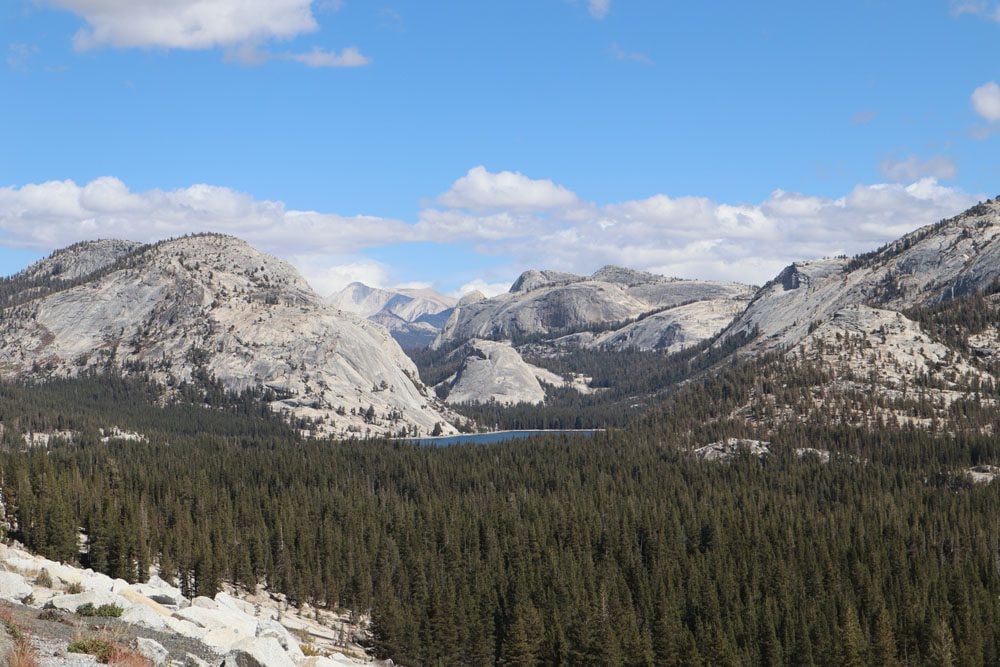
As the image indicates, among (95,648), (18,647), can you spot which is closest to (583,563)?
(95,648)

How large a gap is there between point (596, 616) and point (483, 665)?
52.8 feet

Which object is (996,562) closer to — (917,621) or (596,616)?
(917,621)

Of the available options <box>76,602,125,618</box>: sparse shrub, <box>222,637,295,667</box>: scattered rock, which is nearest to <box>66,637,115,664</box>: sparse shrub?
<box>222,637,295,667</box>: scattered rock

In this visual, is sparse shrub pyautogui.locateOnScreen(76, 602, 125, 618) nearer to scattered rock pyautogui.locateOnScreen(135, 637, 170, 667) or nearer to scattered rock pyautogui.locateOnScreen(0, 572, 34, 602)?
scattered rock pyautogui.locateOnScreen(0, 572, 34, 602)

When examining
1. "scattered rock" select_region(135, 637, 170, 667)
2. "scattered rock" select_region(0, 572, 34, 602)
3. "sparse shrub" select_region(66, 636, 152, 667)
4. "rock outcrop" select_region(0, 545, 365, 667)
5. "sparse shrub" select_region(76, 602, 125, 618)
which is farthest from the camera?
"scattered rock" select_region(0, 572, 34, 602)

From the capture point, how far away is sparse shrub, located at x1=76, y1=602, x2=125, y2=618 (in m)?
52.4

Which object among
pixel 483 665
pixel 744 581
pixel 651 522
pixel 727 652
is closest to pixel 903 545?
pixel 744 581

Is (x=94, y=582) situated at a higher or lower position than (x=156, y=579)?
higher

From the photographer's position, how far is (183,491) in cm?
18550

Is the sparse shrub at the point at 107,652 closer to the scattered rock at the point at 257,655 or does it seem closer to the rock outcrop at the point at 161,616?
the rock outcrop at the point at 161,616

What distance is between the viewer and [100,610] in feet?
173

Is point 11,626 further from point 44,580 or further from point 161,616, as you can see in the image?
point 44,580

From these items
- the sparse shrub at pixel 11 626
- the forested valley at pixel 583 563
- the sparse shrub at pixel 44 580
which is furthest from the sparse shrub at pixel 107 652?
the forested valley at pixel 583 563

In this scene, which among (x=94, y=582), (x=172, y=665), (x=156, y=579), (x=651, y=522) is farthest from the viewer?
(x=651, y=522)
